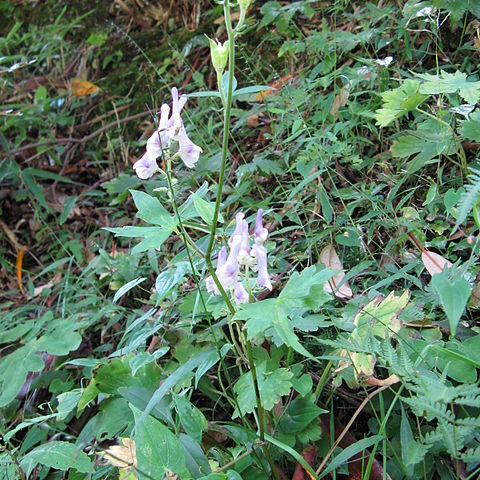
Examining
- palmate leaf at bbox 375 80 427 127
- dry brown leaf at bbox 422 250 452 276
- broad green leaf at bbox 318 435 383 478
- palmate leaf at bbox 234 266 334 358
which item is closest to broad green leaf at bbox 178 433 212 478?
broad green leaf at bbox 318 435 383 478

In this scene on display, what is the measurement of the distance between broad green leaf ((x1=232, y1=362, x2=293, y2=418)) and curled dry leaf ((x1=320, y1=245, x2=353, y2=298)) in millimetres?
336

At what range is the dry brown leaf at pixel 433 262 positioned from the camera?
4.30ft

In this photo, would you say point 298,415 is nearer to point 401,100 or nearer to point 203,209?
point 203,209

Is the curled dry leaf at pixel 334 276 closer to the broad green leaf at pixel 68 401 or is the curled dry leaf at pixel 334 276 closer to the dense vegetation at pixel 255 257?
the dense vegetation at pixel 255 257

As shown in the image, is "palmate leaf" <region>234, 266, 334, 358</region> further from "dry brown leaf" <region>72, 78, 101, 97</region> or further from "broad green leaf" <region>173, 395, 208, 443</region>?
"dry brown leaf" <region>72, 78, 101, 97</region>

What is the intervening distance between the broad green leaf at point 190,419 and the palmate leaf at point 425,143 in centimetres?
99

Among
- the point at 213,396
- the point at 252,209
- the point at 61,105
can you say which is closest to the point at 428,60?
the point at 252,209

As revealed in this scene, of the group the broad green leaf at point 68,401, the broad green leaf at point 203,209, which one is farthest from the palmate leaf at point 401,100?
the broad green leaf at point 68,401

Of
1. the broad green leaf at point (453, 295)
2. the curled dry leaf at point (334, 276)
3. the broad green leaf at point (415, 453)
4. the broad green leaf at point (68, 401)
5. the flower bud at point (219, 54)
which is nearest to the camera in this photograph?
the broad green leaf at point (453, 295)

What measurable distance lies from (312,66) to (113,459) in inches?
77.8

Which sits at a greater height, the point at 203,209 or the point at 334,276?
the point at 203,209

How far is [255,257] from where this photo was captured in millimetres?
1032

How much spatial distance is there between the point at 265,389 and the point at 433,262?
58cm

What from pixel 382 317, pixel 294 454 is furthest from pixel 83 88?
pixel 294 454
